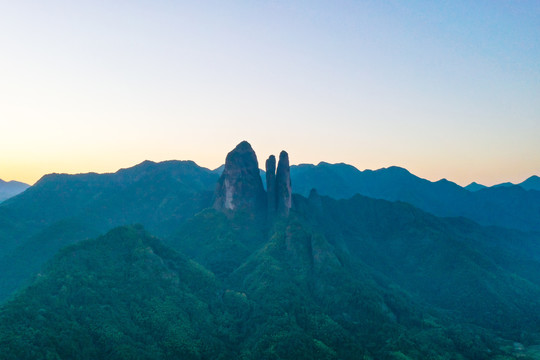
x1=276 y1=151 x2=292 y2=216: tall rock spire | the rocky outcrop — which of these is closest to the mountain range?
the rocky outcrop

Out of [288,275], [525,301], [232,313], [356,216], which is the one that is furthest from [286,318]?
[356,216]

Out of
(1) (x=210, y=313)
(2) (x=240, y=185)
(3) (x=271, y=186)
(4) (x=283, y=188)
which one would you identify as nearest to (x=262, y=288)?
(1) (x=210, y=313)

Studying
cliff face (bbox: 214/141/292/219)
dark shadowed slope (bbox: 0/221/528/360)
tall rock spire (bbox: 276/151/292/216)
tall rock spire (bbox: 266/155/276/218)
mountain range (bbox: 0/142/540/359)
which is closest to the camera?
dark shadowed slope (bbox: 0/221/528/360)

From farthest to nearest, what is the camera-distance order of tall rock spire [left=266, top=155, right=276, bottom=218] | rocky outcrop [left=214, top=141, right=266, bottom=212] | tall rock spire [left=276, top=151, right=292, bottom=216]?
tall rock spire [left=266, top=155, right=276, bottom=218]
rocky outcrop [left=214, top=141, right=266, bottom=212]
tall rock spire [left=276, top=151, right=292, bottom=216]

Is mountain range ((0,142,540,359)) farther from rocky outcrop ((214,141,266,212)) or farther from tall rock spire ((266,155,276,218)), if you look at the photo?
tall rock spire ((266,155,276,218))

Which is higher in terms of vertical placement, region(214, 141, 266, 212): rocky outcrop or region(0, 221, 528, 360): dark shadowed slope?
region(214, 141, 266, 212): rocky outcrop

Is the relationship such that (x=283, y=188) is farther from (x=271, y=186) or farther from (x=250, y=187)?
(x=250, y=187)

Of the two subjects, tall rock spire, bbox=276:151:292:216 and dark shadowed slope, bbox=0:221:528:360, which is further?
tall rock spire, bbox=276:151:292:216

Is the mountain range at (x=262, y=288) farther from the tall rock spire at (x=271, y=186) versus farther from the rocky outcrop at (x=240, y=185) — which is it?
the tall rock spire at (x=271, y=186)
